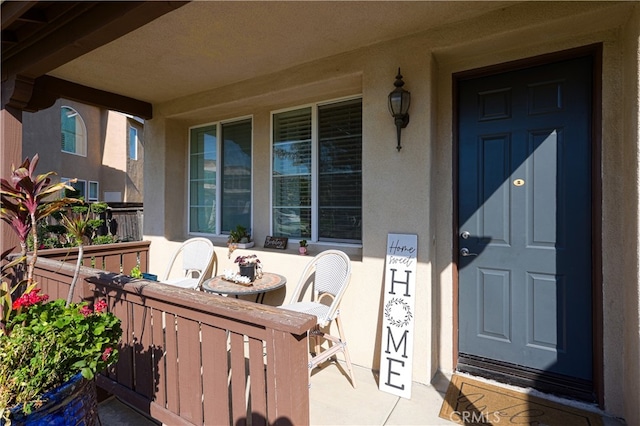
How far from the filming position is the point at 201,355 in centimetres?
162

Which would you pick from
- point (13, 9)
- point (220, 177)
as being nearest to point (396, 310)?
point (220, 177)

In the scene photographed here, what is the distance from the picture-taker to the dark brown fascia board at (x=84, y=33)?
1.83 m

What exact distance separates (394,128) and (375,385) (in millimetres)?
1964

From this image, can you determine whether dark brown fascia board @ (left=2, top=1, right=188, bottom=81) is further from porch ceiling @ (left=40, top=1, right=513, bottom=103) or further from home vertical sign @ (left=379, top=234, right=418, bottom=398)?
home vertical sign @ (left=379, top=234, right=418, bottom=398)

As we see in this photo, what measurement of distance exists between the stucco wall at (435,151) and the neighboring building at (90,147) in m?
8.97

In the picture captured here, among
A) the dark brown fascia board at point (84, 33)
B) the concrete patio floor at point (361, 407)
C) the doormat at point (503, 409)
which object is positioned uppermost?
the dark brown fascia board at point (84, 33)

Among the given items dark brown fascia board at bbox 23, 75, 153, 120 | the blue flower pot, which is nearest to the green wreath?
the blue flower pot

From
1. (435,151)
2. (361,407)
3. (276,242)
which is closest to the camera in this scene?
(361,407)

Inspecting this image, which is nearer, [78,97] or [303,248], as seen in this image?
[303,248]

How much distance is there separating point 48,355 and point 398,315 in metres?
2.02

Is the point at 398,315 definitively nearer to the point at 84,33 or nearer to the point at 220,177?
the point at 220,177

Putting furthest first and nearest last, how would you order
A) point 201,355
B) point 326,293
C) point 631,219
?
point 326,293
point 631,219
point 201,355

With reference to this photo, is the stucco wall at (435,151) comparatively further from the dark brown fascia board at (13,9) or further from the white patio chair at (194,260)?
the dark brown fascia board at (13,9)

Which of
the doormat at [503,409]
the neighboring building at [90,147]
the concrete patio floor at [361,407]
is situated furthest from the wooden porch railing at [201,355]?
the neighboring building at [90,147]
